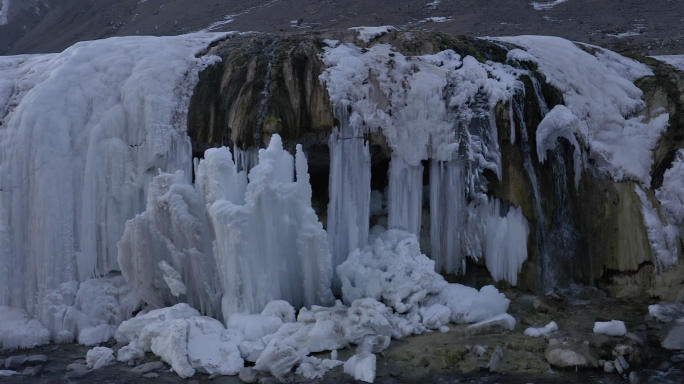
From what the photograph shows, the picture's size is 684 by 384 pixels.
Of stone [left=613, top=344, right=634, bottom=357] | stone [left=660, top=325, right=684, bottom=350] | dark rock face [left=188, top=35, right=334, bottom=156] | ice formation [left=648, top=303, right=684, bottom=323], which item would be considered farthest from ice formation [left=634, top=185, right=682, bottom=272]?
dark rock face [left=188, top=35, right=334, bottom=156]

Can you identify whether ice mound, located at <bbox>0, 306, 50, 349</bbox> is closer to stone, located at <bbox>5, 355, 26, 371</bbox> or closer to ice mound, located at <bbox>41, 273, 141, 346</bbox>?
→ ice mound, located at <bbox>41, 273, 141, 346</bbox>

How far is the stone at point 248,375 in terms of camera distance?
25.8ft

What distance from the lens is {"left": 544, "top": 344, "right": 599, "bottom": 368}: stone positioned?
7.98 meters

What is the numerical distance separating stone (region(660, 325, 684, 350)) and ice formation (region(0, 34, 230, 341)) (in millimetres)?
6813

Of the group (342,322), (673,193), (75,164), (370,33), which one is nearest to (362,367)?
(342,322)

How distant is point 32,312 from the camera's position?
9.85m

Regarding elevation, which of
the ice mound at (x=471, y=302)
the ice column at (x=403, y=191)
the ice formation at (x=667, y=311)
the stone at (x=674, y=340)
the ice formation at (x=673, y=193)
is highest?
the ice column at (x=403, y=191)

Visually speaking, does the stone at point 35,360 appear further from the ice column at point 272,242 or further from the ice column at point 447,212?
the ice column at point 447,212

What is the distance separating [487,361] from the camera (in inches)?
319

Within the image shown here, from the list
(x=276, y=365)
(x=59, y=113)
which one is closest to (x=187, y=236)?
(x=276, y=365)

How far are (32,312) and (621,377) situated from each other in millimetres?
7716

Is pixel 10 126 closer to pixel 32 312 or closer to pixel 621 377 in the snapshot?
pixel 32 312

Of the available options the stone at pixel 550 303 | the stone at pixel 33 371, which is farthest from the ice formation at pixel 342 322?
the stone at pixel 33 371

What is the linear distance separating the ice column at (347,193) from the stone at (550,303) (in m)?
2.55
